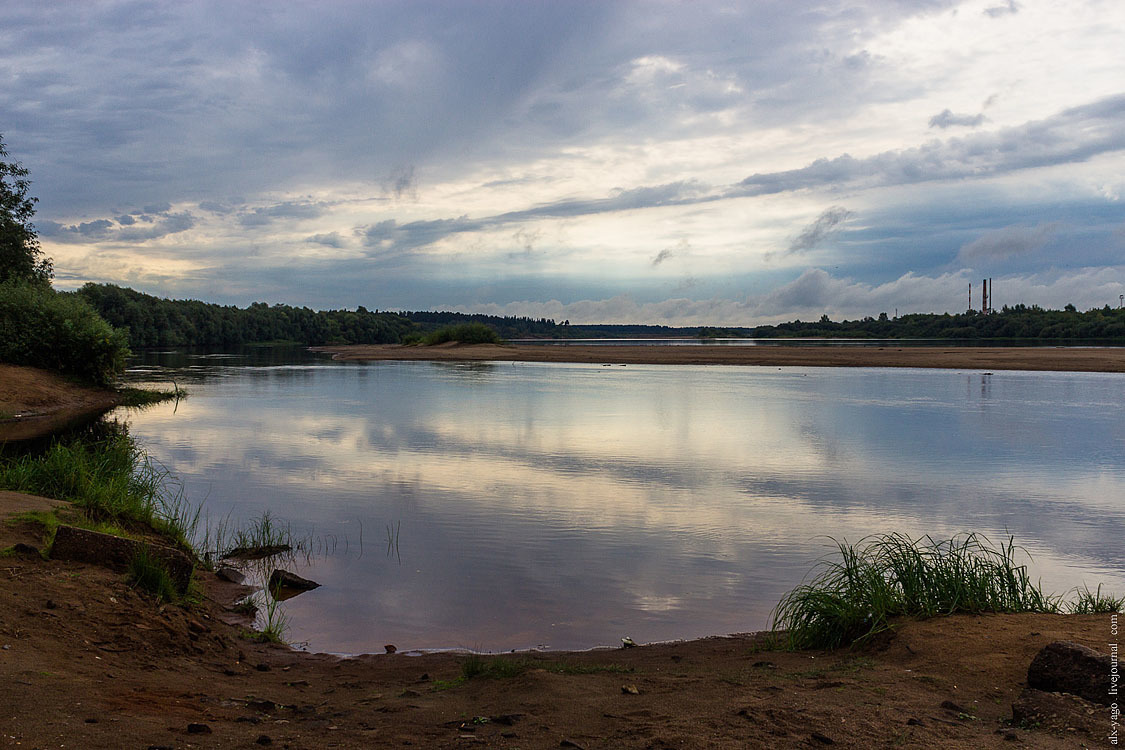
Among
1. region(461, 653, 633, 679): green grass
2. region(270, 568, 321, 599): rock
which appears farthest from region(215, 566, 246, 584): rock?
region(461, 653, 633, 679): green grass

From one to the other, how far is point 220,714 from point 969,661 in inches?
191

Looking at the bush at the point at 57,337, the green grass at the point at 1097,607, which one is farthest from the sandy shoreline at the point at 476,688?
the bush at the point at 57,337

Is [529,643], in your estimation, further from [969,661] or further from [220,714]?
[969,661]

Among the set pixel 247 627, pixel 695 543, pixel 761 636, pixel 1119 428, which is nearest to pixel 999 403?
pixel 1119 428

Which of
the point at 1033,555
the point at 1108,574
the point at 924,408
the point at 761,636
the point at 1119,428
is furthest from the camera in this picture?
the point at 924,408

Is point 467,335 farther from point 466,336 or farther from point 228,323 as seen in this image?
point 228,323

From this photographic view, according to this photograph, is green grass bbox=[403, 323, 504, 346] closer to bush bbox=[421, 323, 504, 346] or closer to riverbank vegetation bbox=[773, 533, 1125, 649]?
bush bbox=[421, 323, 504, 346]

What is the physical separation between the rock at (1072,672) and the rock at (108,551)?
6.75 metres

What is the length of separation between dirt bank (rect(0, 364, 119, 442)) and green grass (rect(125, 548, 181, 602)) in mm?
15733

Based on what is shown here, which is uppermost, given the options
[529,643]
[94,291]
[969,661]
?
[94,291]

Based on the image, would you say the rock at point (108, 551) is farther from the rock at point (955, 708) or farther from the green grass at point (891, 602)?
the rock at point (955, 708)

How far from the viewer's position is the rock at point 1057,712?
163 inches

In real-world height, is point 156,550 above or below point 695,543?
above

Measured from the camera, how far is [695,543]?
1036cm
